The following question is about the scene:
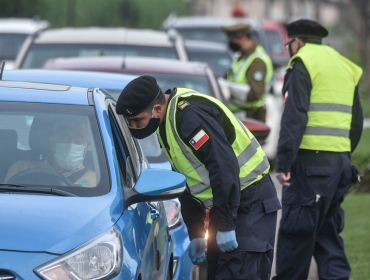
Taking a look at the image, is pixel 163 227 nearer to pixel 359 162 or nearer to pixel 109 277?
pixel 109 277

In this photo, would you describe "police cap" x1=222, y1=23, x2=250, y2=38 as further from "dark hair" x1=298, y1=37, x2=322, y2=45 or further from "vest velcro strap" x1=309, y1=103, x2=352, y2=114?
"vest velcro strap" x1=309, y1=103, x2=352, y2=114

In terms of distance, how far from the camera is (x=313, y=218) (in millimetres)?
5031

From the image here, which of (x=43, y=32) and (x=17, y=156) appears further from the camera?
(x=43, y=32)

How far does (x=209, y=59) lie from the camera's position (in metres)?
12.0

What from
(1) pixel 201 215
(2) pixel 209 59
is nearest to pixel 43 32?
(2) pixel 209 59

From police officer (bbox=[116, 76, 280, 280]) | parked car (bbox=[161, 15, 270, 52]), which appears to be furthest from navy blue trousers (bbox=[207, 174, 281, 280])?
parked car (bbox=[161, 15, 270, 52])

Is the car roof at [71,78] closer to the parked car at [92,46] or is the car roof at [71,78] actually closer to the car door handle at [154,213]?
the car door handle at [154,213]

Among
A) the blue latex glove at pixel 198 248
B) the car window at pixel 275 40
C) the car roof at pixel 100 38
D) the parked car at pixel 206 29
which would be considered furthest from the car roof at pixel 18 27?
the blue latex glove at pixel 198 248

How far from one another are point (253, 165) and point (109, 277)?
1.28 m

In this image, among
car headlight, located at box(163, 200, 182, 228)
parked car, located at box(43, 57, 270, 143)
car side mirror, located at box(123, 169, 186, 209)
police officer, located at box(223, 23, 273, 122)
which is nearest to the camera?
car side mirror, located at box(123, 169, 186, 209)

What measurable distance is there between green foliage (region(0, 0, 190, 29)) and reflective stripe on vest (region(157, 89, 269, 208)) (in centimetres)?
2128

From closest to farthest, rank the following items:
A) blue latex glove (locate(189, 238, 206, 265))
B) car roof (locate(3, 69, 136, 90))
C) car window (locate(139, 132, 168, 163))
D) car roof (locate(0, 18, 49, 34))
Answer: blue latex glove (locate(189, 238, 206, 265)) → car window (locate(139, 132, 168, 163)) → car roof (locate(3, 69, 136, 90)) → car roof (locate(0, 18, 49, 34))

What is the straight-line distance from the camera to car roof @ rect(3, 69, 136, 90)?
525 centimetres

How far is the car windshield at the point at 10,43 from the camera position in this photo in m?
15.4
